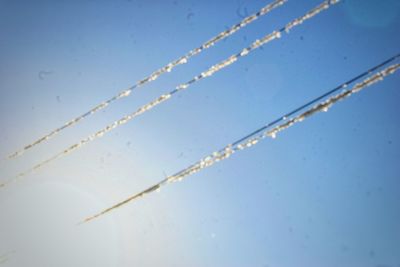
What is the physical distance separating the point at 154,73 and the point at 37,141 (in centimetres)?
162

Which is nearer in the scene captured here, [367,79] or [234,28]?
[367,79]

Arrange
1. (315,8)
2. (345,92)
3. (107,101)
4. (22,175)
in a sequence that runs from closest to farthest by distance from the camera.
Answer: (345,92)
(315,8)
(107,101)
(22,175)

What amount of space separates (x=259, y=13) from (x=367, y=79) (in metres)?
1.28

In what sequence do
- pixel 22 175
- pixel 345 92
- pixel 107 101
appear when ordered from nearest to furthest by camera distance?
pixel 345 92
pixel 107 101
pixel 22 175

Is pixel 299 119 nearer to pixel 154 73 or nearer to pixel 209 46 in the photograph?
pixel 209 46

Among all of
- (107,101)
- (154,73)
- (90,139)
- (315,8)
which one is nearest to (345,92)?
(315,8)

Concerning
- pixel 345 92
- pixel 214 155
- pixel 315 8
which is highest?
pixel 315 8

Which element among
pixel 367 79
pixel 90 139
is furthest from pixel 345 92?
pixel 90 139

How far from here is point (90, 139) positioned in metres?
4.32

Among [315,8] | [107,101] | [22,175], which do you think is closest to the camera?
[315,8]

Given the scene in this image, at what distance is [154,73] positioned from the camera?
13.8 ft

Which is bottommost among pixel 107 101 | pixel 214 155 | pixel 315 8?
pixel 214 155

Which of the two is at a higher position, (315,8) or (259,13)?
(259,13)

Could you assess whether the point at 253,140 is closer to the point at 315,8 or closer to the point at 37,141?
the point at 315,8
